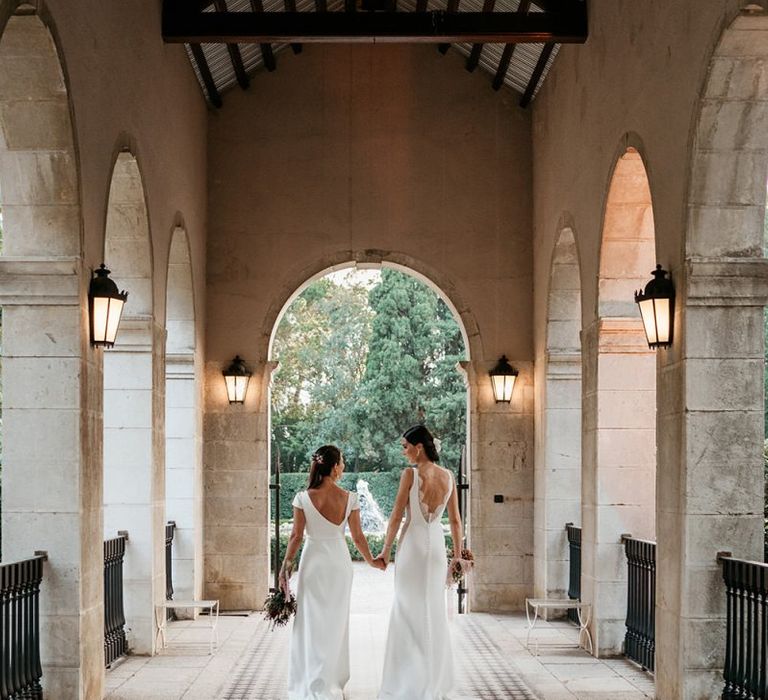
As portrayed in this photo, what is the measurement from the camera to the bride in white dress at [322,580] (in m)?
7.85

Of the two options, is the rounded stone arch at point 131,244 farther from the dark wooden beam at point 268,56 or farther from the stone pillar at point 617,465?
the dark wooden beam at point 268,56

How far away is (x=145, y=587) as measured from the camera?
10.3 meters

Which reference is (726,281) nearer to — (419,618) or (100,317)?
(419,618)

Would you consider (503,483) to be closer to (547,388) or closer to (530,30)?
(547,388)

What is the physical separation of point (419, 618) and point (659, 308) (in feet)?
8.54

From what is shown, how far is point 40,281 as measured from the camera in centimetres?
745

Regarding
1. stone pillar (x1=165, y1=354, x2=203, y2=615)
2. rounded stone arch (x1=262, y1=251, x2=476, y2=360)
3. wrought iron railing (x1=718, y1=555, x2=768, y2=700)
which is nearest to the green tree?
rounded stone arch (x1=262, y1=251, x2=476, y2=360)

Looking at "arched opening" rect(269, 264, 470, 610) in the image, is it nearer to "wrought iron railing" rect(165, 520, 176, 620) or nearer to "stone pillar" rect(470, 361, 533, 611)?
"stone pillar" rect(470, 361, 533, 611)

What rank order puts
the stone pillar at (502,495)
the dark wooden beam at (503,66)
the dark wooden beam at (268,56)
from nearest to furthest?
the dark wooden beam at (503,66)
the dark wooden beam at (268,56)
the stone pillar at (502,495)

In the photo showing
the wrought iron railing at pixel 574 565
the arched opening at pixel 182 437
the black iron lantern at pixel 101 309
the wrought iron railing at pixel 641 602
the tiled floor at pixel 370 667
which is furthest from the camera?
the arched opening at pixel 182 437

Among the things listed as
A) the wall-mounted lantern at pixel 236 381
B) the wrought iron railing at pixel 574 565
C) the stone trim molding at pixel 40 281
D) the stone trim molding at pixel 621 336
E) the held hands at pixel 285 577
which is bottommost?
the wrought iron railing at pixel 574 565

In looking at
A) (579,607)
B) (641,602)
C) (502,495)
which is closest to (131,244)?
(579,607)

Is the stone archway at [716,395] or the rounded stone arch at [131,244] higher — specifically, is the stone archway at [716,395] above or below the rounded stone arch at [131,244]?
below

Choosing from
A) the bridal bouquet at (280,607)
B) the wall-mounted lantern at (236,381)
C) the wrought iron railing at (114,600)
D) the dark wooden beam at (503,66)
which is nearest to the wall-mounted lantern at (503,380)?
the wall-mounted lantern at (236,381)
